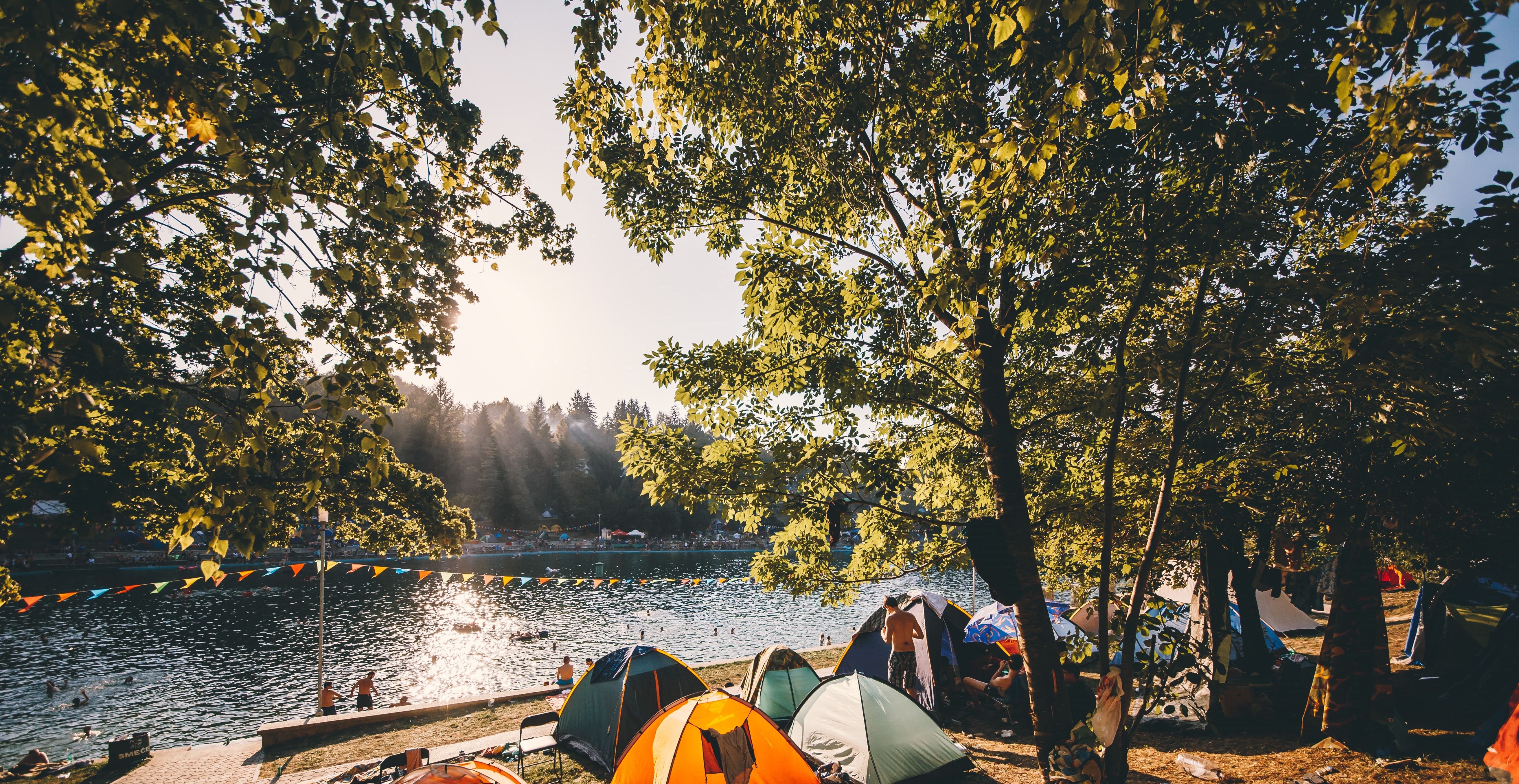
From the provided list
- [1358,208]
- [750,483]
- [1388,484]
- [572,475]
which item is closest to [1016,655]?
[1388,484]

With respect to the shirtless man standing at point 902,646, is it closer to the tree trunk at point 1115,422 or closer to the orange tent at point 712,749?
the orange tent at point 712,749

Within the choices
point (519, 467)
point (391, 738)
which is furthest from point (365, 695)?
point (519, 467)

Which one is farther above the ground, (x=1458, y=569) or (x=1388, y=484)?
(x=1388, y=484)

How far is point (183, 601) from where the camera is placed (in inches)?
1419

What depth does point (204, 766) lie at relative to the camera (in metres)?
10.8

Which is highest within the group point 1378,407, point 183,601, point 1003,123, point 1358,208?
point 1003,123

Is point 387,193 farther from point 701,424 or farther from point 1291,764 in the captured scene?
point 1291,764

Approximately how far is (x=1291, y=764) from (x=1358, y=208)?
6.47 meters

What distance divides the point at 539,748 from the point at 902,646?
5.99 m

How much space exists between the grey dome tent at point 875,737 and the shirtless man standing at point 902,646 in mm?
1887

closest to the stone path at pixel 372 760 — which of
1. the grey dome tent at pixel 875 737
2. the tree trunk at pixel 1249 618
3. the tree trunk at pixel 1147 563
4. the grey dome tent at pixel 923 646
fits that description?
the grey dome tent at pixel 875 737

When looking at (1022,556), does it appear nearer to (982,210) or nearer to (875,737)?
(982,210)

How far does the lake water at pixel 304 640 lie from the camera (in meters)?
18.3

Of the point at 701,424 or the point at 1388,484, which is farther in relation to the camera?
the point at 1388,484
